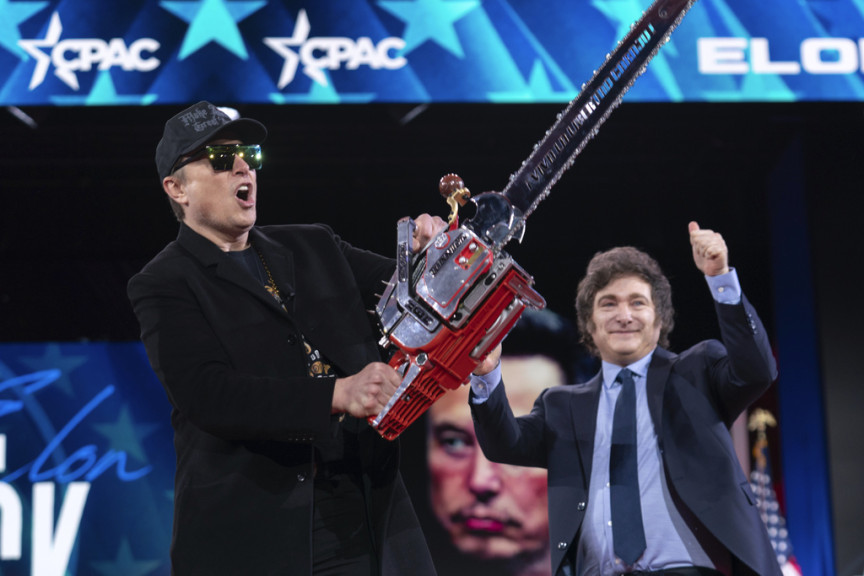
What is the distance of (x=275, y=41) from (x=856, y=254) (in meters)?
3.74

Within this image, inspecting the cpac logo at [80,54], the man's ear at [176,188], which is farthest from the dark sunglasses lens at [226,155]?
the cpac logo at [80,54]

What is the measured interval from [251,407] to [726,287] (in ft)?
5.46

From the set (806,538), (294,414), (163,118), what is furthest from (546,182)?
(806,538)

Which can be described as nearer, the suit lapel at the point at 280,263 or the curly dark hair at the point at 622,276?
the suit lapel at the point at 280,263

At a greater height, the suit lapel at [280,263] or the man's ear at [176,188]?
the man's ear at [176,188]

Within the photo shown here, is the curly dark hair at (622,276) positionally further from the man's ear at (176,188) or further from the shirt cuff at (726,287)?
the man's ear at (176,188)

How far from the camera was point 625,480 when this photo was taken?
10.6 ft

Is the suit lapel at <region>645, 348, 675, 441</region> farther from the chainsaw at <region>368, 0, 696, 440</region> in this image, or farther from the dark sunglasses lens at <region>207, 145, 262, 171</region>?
the dark sunglasses lens at <region>207, 145, 262, 171</region>

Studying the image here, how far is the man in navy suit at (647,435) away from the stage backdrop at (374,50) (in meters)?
1.95

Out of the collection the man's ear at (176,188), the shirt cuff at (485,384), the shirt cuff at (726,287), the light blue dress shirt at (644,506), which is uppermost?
the man's ear at (176,188)

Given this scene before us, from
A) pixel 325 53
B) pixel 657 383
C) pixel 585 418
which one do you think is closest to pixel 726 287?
pixel 657 383

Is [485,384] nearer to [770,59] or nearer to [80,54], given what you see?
[770,59]

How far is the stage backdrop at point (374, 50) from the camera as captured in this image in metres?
5.20

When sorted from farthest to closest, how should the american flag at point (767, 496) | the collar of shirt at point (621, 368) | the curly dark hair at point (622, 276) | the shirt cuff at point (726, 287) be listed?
the american flag at point (767, 496)
the curly dark hair at point (622, 276)
the collar of shirt at point (621, 368)
the shirt cuff at point (726, 287)
